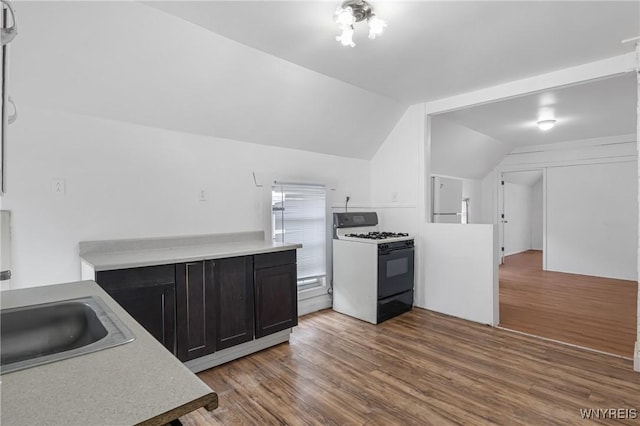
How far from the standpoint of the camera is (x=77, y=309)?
4.06ft

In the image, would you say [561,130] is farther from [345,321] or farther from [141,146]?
[141,146]

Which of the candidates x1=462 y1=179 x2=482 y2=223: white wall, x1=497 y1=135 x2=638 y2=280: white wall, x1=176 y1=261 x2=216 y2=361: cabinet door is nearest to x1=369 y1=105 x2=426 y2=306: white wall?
x1=176 y1=261 x2=216 y2=361: cabinet door

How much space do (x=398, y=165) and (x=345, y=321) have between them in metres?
2.02

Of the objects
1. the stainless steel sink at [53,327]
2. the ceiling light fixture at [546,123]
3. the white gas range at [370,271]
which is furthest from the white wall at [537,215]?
the stainless steel sink at [53,327]

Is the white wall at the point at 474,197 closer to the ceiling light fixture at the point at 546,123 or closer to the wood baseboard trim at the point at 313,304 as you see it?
the ceiling light fixture at the point at 546,123

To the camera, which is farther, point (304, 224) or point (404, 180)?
point (404, 180)

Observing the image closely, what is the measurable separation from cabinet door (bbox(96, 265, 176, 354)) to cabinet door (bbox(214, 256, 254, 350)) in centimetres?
33

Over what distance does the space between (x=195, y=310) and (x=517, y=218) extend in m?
8.50

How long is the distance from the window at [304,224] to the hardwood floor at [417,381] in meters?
0.80

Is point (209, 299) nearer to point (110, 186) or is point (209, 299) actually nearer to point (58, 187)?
point (110, 186)

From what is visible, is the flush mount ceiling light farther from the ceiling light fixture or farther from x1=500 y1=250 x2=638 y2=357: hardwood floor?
the ceiling light fixture

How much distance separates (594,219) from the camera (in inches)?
227

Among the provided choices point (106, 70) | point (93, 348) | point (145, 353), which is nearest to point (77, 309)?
point (93, 348)

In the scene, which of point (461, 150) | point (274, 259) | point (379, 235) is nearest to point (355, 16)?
point (274, 259)
